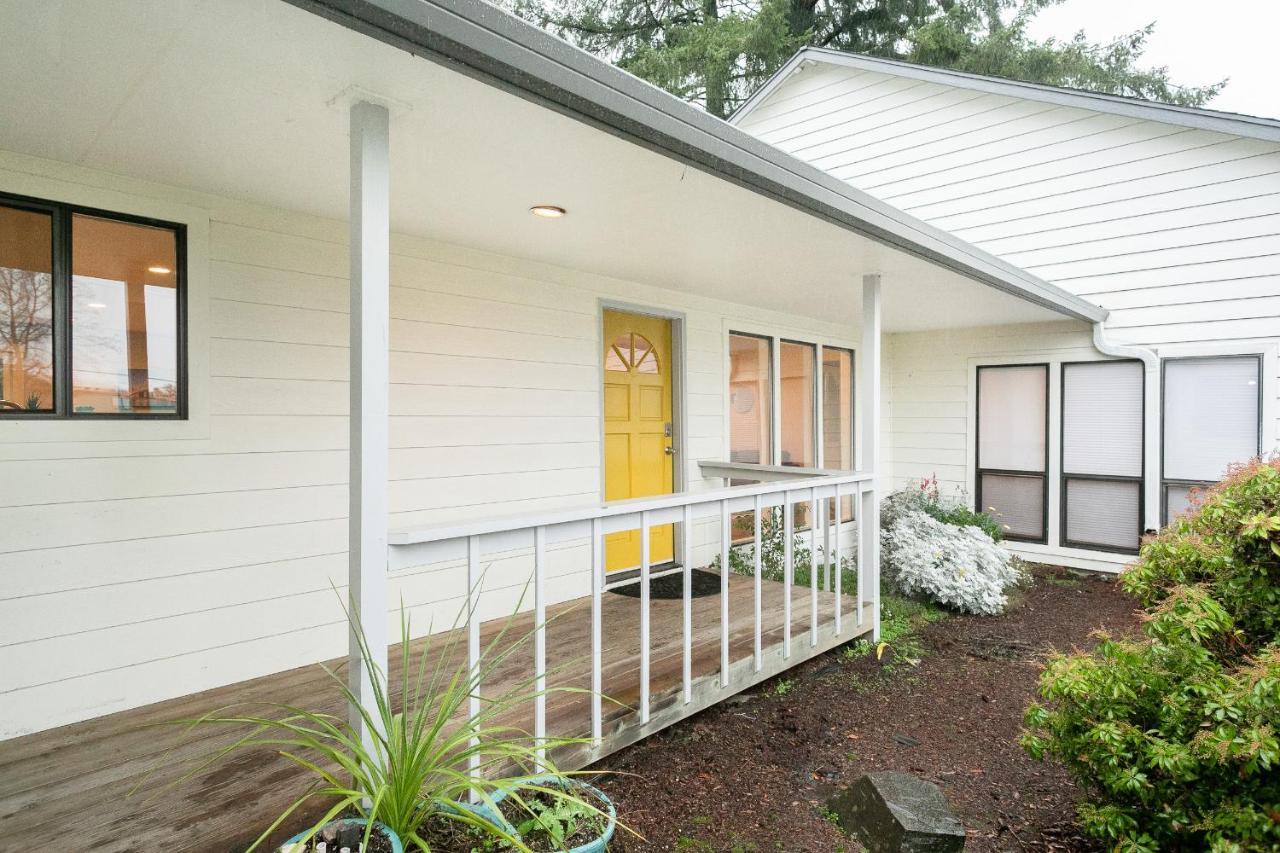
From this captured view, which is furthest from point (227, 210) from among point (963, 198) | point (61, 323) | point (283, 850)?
point (963, 198)

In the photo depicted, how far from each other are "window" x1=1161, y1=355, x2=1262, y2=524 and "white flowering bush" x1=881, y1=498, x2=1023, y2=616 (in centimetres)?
141

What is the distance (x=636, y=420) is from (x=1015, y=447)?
4.17 metres

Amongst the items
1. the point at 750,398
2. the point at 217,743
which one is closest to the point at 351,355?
the point at 217,743

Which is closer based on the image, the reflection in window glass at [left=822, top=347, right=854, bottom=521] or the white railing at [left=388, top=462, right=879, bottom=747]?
the white railing at [left=388, top=462, right=879, bottom=747]

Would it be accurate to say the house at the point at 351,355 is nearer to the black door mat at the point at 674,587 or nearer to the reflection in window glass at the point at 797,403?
the black door mat at the point at 674,587

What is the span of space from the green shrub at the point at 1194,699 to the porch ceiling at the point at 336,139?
6.61 ft

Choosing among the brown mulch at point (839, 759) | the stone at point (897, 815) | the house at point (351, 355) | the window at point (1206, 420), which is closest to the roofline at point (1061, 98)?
the window at point (1206, 420)

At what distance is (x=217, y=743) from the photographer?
2.52 metres

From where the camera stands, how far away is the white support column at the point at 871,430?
4.31m

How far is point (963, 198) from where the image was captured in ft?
22.9

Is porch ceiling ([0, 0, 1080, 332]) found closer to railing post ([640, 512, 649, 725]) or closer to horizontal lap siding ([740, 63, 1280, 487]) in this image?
railing post ([640, 512, 649, 725])

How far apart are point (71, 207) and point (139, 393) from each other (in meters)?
0.75

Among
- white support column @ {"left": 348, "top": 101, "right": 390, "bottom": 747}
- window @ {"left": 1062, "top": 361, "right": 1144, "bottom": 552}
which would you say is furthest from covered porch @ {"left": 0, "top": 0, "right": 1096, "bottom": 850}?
window @ {"left": 1062, "top": 361, "right": 1144, "bottom": 552}

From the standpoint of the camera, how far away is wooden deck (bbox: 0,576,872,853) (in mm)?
2012
